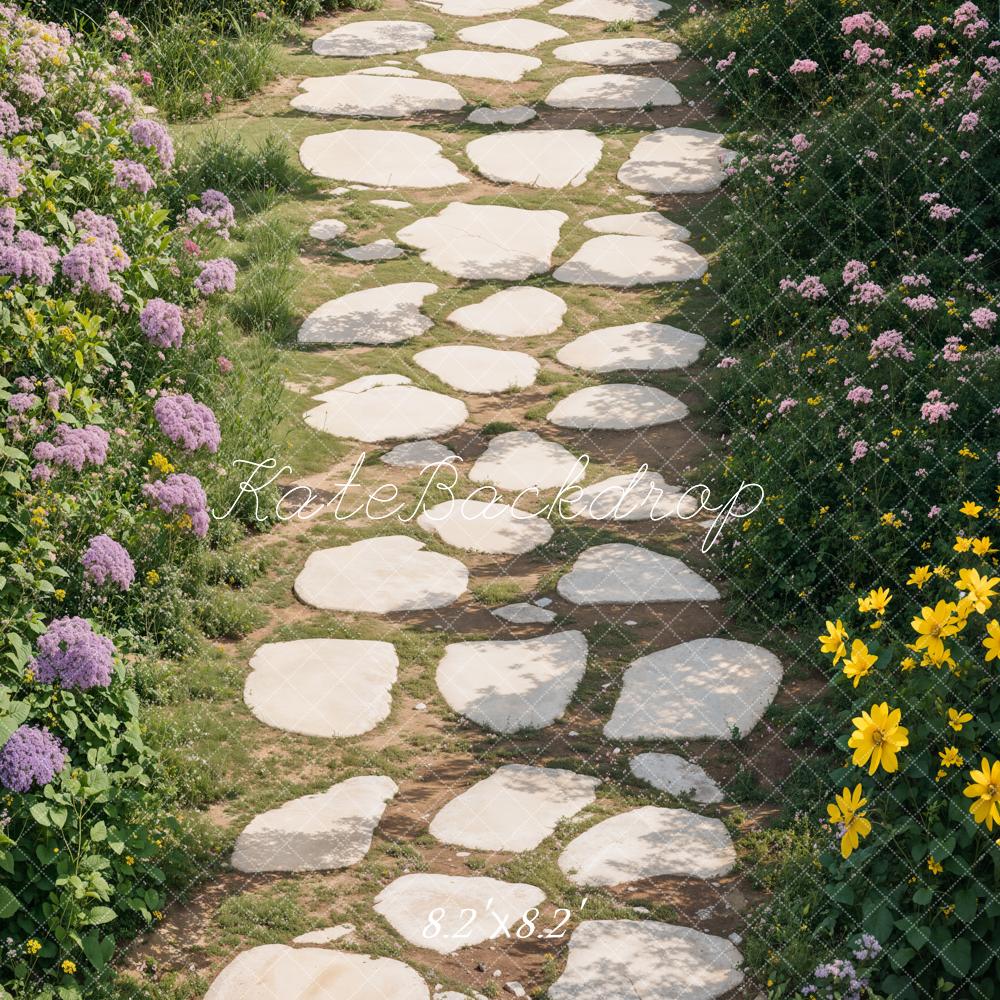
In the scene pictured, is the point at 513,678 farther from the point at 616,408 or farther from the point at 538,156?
the point at 538,156

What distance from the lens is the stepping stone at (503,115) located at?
8961 mm

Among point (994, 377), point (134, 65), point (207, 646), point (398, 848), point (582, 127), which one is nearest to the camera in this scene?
point (398, 848)

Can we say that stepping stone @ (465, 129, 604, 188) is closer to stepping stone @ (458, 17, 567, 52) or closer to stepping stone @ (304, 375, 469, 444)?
stepping stone @ (458, 17, 567, 52)

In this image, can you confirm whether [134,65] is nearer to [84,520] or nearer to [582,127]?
[582,127]

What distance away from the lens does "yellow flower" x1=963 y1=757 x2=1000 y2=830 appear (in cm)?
313

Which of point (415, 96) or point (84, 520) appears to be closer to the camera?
point (84, 520)

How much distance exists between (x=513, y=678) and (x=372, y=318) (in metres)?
2.73

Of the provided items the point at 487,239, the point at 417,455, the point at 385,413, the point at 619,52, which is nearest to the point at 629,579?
the point at 417,455

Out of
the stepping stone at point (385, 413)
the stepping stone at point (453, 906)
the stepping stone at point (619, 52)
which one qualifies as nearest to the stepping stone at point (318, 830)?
the stepping stone at point (453, 906)

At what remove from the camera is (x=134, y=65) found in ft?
26.9

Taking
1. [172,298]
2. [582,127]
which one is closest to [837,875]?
[172,298]

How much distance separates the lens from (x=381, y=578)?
524 cm

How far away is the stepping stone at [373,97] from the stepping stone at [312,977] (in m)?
6.41

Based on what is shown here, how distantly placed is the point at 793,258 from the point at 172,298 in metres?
2.96
